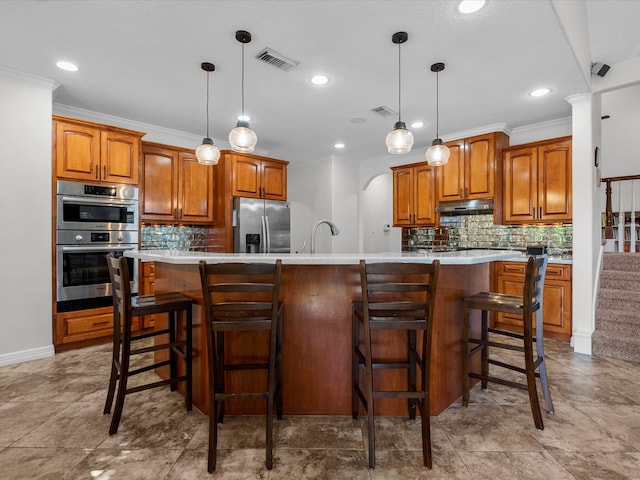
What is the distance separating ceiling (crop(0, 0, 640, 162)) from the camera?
2.30 m

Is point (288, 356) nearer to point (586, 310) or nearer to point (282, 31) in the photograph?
point (282, 31)

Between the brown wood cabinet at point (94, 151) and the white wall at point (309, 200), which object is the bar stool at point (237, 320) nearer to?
the brown wood cabinet at point (94, 151)

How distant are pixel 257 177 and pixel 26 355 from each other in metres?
3.37

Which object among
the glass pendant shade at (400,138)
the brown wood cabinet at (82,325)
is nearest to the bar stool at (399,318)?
the glass pendant shade at (400,138)

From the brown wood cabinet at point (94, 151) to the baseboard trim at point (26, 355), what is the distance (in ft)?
5.64

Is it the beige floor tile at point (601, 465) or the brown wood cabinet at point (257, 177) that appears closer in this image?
the beige floor tile at point (601, 465)

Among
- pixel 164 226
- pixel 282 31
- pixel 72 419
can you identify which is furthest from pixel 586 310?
pixel 164 226

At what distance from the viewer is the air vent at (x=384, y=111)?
13.0 ft

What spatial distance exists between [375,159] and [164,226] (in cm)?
391

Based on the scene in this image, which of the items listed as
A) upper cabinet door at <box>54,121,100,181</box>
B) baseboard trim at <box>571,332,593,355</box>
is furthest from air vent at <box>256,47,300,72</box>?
baseboard trim at <box>571,332,593,355</box>

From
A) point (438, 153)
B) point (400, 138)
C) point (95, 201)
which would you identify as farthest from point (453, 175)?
point (95, 201)

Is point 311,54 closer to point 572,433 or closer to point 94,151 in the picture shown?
point 94,151

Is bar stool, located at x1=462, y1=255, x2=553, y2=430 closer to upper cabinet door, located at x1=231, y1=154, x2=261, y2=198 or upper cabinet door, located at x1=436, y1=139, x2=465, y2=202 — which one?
upper cabinet door, located at x1=436, y1=139, x2=465, y2=202

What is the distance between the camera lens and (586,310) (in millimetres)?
3543
